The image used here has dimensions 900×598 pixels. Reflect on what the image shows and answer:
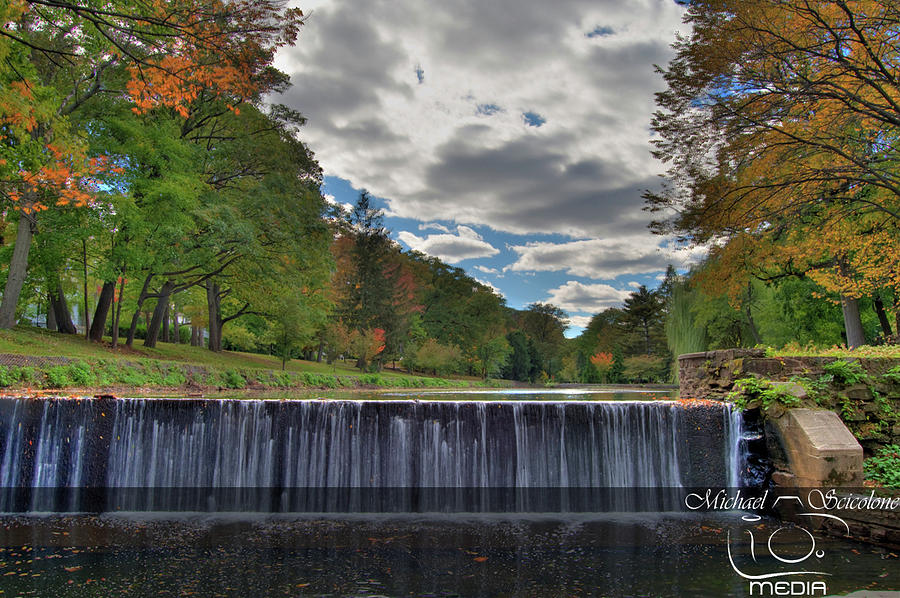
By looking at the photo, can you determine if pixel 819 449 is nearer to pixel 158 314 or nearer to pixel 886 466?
pixel 886 466

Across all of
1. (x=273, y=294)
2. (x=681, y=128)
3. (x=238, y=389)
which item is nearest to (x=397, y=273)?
(x=273, y=294)

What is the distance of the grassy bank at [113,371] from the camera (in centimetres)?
1293

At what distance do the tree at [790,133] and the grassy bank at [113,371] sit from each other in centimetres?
1715

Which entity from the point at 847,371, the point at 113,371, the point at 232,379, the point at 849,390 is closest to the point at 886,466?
the point at 849,390

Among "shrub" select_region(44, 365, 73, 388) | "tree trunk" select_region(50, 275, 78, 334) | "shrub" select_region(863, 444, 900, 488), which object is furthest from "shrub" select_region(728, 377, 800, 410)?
"tree trunk" select_region(50, 275, 78, 334)

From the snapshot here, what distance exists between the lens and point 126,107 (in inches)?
786

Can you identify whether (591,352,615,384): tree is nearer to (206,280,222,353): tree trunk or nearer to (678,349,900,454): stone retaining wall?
(206,280,222,353): tree trunk

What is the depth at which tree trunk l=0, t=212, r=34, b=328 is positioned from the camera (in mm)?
16516

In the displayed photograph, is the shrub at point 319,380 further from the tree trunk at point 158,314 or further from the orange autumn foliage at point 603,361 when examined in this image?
the orange autumn foliage at point 603,361

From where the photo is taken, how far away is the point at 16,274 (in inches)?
663

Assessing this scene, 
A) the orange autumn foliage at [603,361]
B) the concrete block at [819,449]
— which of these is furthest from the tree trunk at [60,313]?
the orange autumn foliage at [603,361]

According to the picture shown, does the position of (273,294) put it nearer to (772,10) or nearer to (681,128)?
(681,128)

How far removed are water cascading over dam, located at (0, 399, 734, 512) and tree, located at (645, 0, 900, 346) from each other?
644 centimetres

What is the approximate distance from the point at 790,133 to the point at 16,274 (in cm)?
2303
